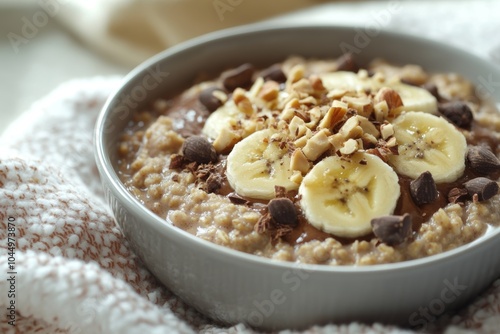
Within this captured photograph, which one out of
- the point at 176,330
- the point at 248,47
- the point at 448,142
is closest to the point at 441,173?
the point at 448,142

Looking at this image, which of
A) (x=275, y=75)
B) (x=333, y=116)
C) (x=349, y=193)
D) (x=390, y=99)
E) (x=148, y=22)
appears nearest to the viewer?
(x=349, y=193)

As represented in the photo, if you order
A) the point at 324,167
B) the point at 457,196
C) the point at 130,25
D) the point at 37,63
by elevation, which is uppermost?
the point at 324,167

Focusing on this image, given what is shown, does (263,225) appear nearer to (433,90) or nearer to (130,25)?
(433,90)

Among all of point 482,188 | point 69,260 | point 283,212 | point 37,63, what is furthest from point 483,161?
point 37,63

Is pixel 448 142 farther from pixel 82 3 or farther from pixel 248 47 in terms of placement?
pixel 82 3

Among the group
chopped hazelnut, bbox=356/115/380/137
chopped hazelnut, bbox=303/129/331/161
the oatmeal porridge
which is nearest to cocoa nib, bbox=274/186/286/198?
the oatmeal porridge
